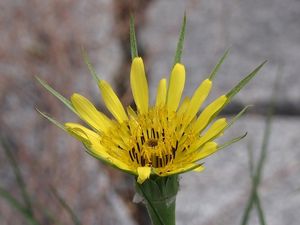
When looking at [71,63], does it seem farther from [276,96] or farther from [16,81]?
[276,96]

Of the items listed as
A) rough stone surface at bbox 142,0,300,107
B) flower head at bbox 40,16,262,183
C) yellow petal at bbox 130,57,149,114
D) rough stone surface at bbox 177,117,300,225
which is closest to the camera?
flower head at bbox 40,16,262,183

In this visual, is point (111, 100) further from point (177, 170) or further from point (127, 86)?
point (127, 86)

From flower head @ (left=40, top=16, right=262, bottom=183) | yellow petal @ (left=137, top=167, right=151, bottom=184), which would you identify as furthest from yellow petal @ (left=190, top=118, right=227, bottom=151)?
yellow petal @ (left=137, top=167, right=151, bottom=184)

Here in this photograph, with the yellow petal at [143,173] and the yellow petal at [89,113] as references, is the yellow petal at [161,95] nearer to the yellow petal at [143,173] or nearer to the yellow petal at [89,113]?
the yellow petal at [89,113]

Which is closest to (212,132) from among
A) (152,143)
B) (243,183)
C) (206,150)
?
(206,150)

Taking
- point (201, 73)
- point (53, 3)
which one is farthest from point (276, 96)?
point (53, 3)

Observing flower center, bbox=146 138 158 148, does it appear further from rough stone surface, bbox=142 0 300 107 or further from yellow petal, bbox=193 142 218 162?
rough stone surface, bbox=142 0 300 107

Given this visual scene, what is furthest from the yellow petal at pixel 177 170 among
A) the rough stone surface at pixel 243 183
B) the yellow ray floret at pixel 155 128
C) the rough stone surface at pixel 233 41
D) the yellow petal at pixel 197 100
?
the rough stone surface at pixel 233 41
